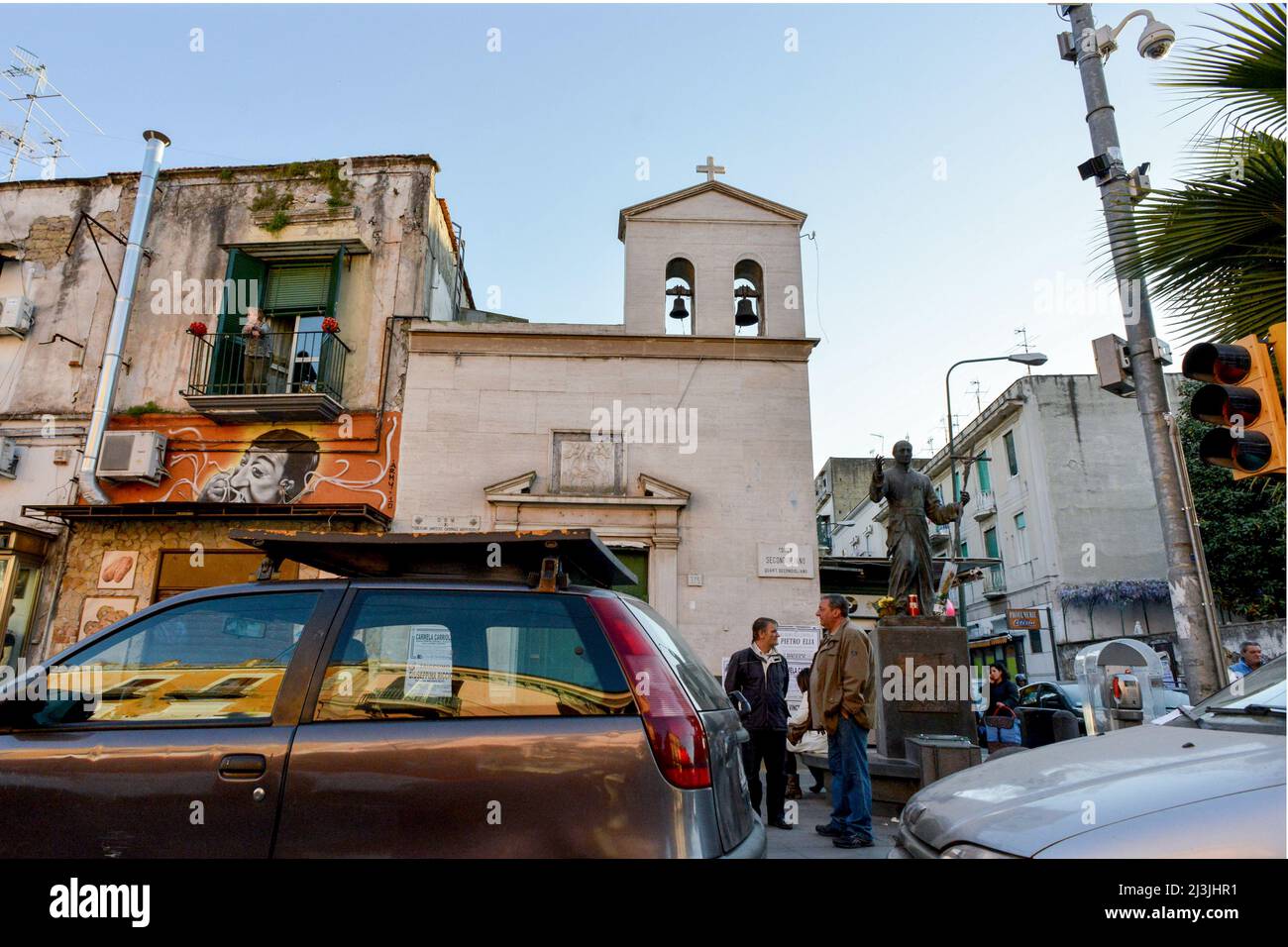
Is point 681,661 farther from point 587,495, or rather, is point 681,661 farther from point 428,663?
point 587,495

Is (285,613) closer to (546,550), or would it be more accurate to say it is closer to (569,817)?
(546,550)

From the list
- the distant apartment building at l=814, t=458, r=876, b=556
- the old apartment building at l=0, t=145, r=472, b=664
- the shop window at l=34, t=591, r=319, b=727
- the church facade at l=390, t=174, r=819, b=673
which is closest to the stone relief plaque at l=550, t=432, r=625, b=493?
the church facade at l=390, t=174, r=819, b=673

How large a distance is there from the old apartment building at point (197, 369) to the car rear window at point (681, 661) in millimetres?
9343

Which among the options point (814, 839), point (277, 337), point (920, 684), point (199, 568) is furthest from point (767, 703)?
point (277, 337)

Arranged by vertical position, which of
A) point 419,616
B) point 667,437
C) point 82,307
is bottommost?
point 419,616

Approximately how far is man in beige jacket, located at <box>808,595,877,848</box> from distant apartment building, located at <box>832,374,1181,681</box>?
65.5 feet

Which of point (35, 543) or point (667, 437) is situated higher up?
point (667, 437)

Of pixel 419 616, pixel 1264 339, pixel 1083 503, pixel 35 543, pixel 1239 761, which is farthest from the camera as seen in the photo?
pixel 1083 503

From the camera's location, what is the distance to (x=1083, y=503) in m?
27.0

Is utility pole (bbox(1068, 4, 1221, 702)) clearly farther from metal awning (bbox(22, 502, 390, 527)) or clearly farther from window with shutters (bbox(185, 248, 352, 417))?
window with shutters (bbox(185, 248, 352, 417))

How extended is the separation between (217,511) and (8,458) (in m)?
4.43
